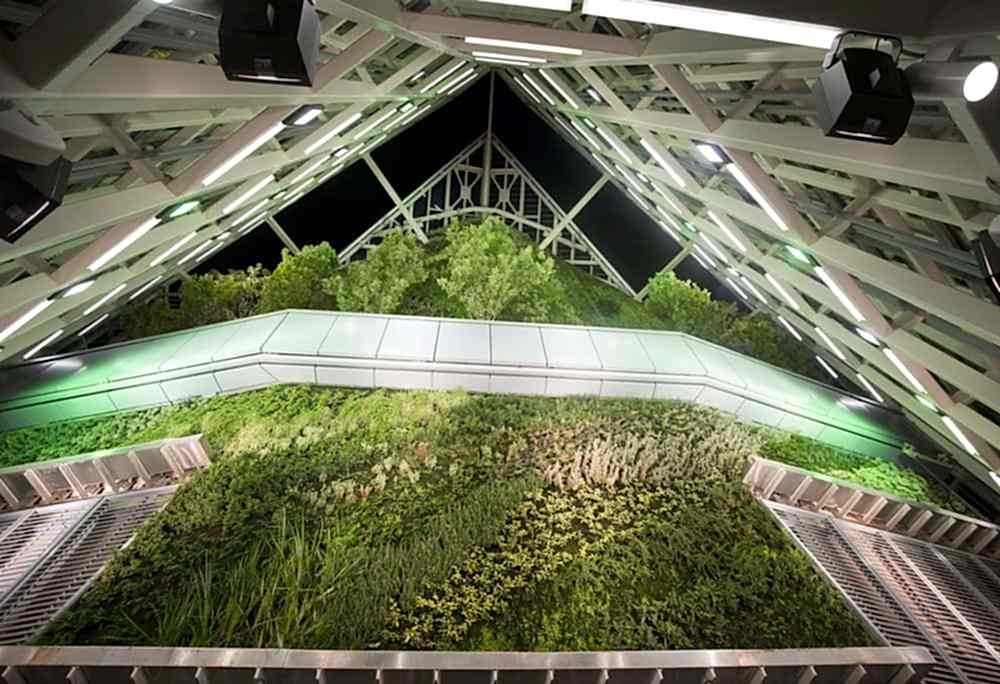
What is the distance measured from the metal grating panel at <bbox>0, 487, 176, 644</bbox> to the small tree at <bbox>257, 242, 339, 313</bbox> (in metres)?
3.99

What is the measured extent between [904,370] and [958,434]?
1.18 metres

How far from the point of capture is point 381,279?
875 centimetres

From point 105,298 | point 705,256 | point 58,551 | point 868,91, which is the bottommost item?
point 58,551

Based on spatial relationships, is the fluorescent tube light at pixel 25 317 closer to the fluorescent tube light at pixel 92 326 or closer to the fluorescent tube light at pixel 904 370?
the fluorescent tube light at pixel 92 326

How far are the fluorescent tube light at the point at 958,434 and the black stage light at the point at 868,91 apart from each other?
4.83 meters

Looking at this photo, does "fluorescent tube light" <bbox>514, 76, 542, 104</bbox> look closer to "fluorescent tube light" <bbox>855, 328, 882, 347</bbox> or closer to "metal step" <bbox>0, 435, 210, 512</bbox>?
"fluorescent tube light" <bbox>855, 328, 882, 347</bbox>

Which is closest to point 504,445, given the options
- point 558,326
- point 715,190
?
point 558,326

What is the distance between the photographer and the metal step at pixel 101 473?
556 centimetres

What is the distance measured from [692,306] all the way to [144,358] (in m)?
8.65

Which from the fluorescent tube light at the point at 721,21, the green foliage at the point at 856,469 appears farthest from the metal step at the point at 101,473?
the green foliage at the point at 856,469

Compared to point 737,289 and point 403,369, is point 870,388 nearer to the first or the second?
point 737,289

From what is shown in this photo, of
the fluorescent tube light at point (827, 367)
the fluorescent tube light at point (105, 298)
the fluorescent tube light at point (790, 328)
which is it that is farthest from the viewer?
the fluorescent tube light at point (790, 328)

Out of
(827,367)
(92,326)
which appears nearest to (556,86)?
(827,367)

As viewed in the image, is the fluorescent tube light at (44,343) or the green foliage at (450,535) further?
the fluorescent tube light at (44,343)
